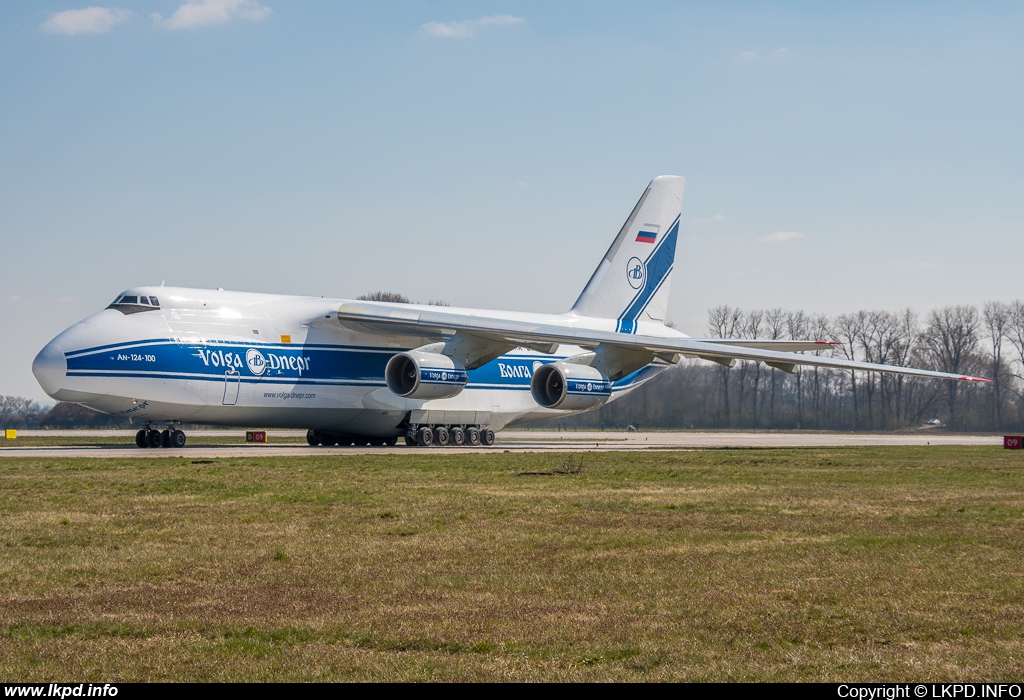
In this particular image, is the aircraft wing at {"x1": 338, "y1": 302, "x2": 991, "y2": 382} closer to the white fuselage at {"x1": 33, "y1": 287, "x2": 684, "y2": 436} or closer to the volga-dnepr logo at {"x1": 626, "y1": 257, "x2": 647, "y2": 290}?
the white fuselage at {"x1": 33, "y1": 287, "x2": 684, "y2": 436}

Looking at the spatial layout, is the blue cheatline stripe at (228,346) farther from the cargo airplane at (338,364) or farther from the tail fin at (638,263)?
the tail fin at (638,263)

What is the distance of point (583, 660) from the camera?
18.2 feet

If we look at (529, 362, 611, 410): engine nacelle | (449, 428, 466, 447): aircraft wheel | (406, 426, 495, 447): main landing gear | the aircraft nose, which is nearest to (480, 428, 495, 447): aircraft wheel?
(406, 426, 495, 447): main landing gear

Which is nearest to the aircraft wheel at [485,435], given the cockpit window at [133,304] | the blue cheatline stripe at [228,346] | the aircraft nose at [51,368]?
the blue cheatline stripe at [228,346]

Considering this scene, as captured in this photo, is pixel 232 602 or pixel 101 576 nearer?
pixel 232 602

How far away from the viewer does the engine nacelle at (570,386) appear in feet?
86.9

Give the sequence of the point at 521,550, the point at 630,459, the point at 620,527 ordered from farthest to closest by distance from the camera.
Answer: the point at 630,459
the point at 620,527
the point at 521,550

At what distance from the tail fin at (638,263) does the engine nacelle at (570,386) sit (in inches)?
215

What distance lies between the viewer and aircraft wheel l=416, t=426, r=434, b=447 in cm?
2850

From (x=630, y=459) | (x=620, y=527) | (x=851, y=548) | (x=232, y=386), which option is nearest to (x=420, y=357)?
(x=232, y=386)

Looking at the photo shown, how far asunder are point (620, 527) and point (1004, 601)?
14.5 ft

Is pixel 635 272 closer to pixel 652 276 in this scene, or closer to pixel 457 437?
pixel 652 276
